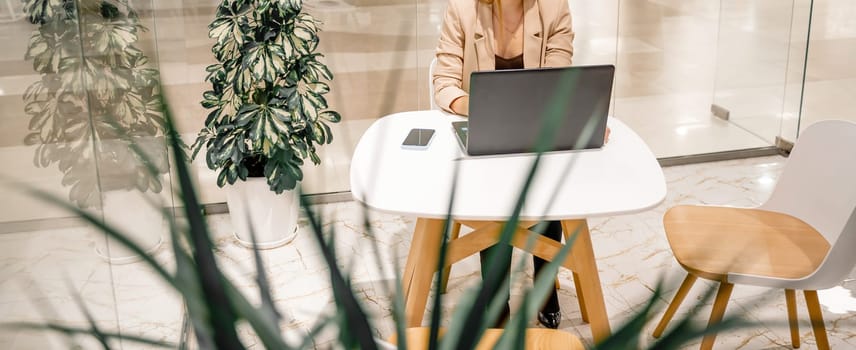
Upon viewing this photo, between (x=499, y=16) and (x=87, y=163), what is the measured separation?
219 cm

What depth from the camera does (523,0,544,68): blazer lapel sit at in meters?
3.38

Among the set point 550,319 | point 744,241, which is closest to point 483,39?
point 550,319

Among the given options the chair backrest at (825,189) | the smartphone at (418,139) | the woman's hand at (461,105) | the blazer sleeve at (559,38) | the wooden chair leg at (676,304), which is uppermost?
the blazer sleeve at (559,38)

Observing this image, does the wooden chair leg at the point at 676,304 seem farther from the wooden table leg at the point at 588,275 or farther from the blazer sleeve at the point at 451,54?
the blazer sleeve at the point at 451,54

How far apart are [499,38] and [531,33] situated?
0.44 feet

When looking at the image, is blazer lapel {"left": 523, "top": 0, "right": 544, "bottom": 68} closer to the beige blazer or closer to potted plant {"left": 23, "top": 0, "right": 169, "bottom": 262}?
the beige blazer

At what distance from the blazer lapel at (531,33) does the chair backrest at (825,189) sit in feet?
3.51

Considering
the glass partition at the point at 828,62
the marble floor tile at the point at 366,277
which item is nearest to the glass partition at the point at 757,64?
the glass partition at the point at 828,62

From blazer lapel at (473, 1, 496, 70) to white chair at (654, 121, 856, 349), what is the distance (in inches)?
38.2

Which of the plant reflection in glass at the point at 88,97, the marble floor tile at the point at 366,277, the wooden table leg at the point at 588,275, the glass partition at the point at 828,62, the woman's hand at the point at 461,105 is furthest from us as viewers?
the glass partition at the point at 828,62

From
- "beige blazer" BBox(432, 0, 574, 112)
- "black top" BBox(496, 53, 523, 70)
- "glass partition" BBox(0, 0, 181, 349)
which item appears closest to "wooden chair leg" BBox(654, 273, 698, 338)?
"beige blazer" BBox(432, 0, 574, 112)

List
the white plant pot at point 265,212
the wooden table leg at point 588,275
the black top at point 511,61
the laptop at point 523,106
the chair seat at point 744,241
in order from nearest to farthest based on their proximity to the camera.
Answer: the laptop at point 523,106, the chair seat at point 744,241, the wooden table leg at point 588,275, the black top at point 511,61, the white plant pot at point 265,212

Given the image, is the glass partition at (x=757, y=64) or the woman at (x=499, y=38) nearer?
the woman at (x=499, y=38)

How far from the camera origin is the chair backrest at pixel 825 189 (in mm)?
2572
